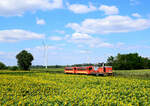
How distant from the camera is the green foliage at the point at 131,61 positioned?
8859 centimetres

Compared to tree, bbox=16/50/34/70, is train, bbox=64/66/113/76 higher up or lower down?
lower down

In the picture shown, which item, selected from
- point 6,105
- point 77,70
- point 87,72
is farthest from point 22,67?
point 6,105

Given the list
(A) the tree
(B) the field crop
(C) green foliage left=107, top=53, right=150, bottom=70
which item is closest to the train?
(B) the field crop

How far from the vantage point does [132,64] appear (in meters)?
88.2

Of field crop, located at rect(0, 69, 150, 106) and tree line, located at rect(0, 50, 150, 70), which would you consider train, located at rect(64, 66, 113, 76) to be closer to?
field crop, located at rect(0, 69, 150, 106)

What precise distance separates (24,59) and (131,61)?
178 ft

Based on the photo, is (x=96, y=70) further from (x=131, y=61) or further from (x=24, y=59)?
(x=131, y=61)

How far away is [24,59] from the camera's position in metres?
82.6

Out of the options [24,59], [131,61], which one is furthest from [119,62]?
[24,59]

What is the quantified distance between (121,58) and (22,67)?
5160 centimetres

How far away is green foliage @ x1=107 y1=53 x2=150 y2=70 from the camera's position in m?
88.6

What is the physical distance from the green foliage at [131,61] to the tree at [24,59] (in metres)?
40.3

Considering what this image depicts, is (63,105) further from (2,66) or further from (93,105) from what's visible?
(2,66)

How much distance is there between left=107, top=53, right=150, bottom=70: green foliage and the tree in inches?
1585
